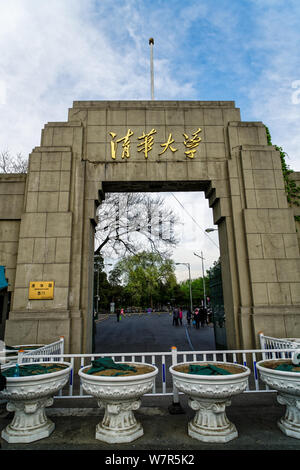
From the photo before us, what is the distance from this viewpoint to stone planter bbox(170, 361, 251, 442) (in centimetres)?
367

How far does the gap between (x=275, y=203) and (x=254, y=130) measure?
2747 millimetres

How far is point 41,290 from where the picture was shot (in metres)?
7.72

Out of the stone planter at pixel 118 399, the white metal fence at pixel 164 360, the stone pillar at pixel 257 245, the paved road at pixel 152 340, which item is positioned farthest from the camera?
the paved road at pixel 152 340

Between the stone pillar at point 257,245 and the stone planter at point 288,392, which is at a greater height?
the stone pillar at point 257,245

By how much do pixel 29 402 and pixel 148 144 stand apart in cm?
784

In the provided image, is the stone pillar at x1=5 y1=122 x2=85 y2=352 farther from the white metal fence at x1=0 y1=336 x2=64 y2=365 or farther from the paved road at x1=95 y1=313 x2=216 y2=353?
the paved road at x1=95 y1=313 x2=216 y2=353

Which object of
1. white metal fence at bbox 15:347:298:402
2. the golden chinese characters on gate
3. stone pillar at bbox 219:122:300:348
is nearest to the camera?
white metal fence at bbox 15:347:298:402

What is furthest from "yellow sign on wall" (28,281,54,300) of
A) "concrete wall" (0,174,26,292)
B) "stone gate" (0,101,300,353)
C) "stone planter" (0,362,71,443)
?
"stone planter" (0,362,71,443)

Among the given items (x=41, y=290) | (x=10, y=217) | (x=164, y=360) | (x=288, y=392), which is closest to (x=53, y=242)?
(x=41, y=290)

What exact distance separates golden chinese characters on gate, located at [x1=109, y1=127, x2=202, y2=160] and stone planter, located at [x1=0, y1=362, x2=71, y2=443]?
7.03 meters

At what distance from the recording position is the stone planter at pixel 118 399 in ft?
12.0

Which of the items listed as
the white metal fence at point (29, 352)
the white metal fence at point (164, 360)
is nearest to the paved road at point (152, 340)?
the white metal fence at point (164, 360)

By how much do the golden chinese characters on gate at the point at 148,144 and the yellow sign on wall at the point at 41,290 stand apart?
4.58 metres

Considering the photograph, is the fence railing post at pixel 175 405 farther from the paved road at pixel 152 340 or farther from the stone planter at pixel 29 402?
the paved road at pixel 152 340
